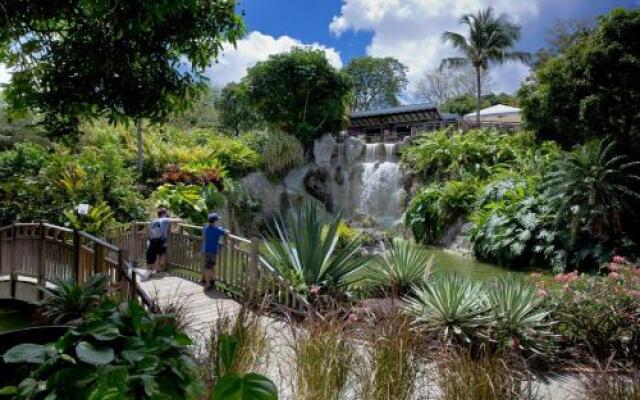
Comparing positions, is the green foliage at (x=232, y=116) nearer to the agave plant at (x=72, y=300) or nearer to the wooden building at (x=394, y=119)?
the wooden building at (x=394, y=119)

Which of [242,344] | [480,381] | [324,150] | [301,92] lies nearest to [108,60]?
[242,344]

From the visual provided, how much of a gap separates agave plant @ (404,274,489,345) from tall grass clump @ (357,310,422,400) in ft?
7.46

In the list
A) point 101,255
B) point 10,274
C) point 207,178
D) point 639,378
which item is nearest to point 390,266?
point 101,255

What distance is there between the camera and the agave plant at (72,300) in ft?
14.5

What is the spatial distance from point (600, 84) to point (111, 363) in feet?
45.5

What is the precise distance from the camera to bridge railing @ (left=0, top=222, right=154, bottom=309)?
6.37 metres

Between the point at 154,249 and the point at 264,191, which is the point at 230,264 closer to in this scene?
the point at 154,249

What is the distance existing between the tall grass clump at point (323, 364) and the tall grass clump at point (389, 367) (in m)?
0.12

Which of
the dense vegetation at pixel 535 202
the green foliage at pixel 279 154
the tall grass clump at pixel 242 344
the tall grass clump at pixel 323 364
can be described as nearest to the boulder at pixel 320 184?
the green foliage at pixel 279 154

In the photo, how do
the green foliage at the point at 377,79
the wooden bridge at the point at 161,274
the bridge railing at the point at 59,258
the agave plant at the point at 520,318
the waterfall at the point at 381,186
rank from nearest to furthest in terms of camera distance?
the agave plant at the point at 520,318
the bridge railing at the point at 59,258
the wooden bridge at the point at 161,274
the waterfall at the point at 381,186
the green foliage at the point at 377,79

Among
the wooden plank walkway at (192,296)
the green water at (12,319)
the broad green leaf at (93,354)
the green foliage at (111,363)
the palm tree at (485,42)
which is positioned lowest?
the green water at (12,319)

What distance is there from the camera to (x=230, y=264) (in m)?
8.59

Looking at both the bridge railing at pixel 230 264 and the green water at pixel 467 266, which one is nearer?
the bridge railing at pixel 230 264

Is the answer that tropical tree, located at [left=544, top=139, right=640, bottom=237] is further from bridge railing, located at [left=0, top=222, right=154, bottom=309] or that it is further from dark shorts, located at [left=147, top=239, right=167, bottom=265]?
bridge railing, located at [left=0, top=222, right=154, bottom=309]
